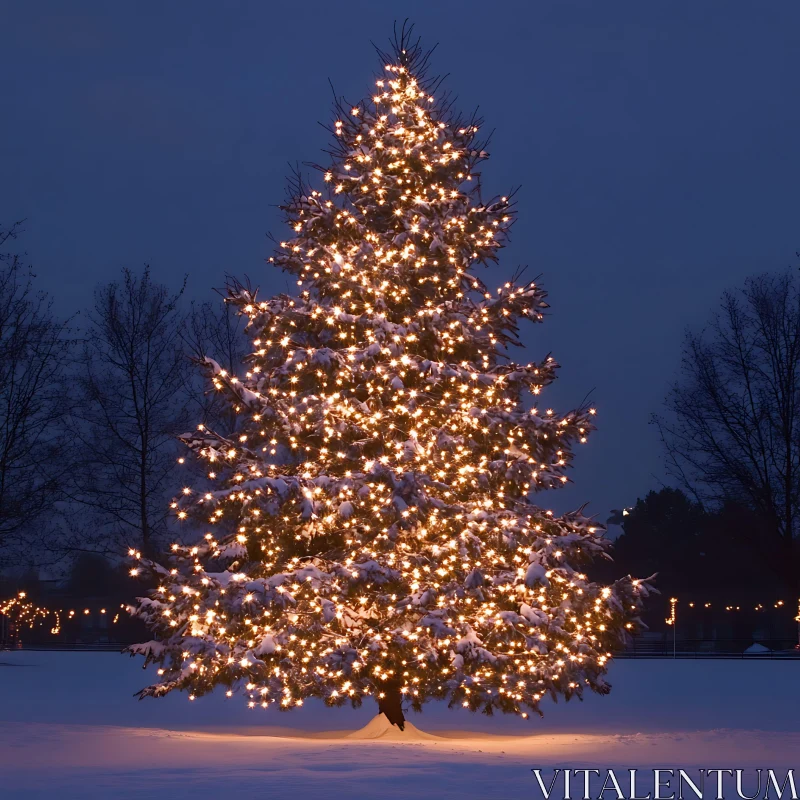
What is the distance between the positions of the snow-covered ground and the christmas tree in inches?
43.3

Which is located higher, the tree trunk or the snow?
the tree trunk

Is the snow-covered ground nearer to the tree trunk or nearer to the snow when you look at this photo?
the snow

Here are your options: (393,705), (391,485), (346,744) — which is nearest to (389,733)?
(393,705)

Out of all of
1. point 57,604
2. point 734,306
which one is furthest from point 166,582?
point 57,604

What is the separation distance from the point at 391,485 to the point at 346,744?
3.58 m

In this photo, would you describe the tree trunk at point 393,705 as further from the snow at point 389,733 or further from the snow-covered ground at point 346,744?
the snow-covered ground at point 346,744

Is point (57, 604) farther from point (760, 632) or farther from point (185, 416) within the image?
point (185, 416)

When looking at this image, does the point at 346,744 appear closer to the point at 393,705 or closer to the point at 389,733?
the point at 389,733

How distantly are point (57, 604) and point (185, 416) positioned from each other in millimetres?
83929

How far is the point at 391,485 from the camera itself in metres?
16.3

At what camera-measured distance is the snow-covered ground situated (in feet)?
36.2

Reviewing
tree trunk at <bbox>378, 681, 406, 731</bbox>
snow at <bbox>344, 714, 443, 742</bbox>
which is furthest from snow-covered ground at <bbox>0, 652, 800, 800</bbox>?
tree trunk at <bbox>378, 681, 406, 731</bbox>

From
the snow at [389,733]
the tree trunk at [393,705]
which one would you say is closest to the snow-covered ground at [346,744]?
the snow at [389,733]

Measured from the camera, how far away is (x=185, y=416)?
1476 inches
